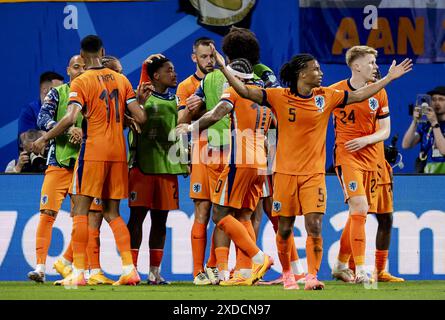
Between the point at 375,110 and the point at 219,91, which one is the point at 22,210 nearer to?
the point at 219,91

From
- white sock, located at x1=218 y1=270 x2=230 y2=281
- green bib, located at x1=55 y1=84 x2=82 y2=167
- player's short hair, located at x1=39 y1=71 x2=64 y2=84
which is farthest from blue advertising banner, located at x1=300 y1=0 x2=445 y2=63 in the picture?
white sock, located at x1=218 y1=270 x2=230 y2=281

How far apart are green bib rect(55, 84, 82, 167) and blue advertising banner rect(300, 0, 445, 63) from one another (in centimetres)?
396

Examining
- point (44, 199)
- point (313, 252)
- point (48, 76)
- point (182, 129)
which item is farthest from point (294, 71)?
point (48, 76)

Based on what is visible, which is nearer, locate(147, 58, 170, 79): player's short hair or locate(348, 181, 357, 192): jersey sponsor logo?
locate(348, 181, 357, 192): jersey sponsor logo

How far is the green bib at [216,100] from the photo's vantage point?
36.3 feet

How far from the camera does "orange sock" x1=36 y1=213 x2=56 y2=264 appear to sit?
1145cm

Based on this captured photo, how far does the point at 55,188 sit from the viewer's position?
11492 millimetres

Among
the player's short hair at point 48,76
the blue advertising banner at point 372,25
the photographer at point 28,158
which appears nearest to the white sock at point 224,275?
the photographer at point 28,158

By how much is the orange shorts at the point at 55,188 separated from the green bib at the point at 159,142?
688 mm

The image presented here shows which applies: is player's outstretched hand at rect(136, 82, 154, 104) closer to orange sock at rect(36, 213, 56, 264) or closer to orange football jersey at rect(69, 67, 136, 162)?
orange football jersey at rect(69, 67, 136, 162)

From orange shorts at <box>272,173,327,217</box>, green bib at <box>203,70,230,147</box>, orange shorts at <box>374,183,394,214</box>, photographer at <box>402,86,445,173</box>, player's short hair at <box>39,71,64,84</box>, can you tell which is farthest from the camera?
player's short hair at <box>39,71,64,84</box>

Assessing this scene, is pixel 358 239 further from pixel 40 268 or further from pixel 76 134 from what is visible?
pixel 40 268

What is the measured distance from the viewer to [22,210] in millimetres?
12312

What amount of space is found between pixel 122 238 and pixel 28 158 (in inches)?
110
